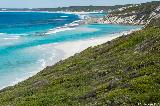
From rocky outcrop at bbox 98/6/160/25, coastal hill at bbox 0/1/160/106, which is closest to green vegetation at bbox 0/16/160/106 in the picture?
coastal hill at bbox 0/1/160/106

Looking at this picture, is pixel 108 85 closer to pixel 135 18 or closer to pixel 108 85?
pixel 108 85

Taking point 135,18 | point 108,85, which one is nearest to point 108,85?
point 108,85

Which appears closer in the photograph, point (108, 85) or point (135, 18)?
point (108, 85)

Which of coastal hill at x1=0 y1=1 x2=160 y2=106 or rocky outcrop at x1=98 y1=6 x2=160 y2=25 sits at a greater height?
coastal hill at x1=0 y1=1 x2=160 y2=106

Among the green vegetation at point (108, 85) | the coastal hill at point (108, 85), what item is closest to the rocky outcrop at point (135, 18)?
A: the coastal hill at point (108, 85)

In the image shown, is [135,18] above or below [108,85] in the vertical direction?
below

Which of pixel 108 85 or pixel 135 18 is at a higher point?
pixel 108 85

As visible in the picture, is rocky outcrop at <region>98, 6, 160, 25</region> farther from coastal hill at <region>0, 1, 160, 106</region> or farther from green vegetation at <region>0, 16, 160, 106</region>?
Answer: green vegetation at <region>0, 16, 160, 106</region>

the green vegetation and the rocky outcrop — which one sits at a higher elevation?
the green vegetation

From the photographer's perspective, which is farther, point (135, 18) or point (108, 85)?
point (135, 18)

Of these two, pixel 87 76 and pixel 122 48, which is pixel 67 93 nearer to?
pixel 87 76

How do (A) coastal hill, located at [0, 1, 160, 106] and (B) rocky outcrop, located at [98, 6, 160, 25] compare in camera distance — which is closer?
(A) coastal hill, located at [0, 1, 160, 106]

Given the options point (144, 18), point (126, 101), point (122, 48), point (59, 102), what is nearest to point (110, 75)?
point (59, 102)
